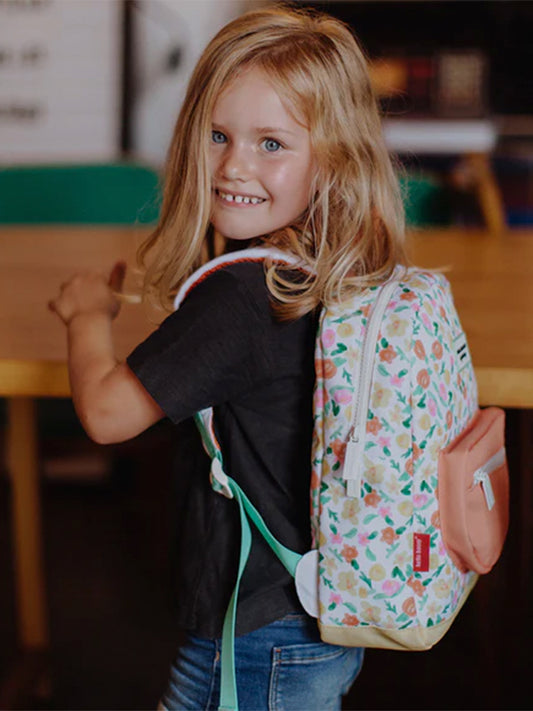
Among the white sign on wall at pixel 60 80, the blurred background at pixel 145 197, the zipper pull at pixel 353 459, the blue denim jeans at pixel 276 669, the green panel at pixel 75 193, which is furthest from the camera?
the white sign on wall at pixel 60 80

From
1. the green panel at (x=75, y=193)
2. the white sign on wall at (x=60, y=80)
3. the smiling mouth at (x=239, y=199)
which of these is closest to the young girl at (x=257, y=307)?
the smiling mouth at (x=239, y=199)

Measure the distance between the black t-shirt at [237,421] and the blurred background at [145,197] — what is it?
50 mm

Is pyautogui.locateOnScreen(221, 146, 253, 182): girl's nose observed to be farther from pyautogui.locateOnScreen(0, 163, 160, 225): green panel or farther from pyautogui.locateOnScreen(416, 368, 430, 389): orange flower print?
pyautogui.locateOnScreen(0, 163, 160, 225): green panel

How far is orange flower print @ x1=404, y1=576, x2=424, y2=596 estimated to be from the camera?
826 millimetres

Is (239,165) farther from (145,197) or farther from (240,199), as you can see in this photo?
(145,197)

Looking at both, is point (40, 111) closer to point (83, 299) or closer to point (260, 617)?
point (83, 299)

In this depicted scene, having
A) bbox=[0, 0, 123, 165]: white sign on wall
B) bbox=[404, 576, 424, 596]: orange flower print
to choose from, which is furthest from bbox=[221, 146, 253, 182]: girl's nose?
bbox=[0, 0, 123, 165]: white sign on wall

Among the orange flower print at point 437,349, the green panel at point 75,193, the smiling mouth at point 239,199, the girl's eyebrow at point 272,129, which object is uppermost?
the girl's eyebrow at point 272,129

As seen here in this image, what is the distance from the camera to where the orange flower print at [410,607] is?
2.71ft

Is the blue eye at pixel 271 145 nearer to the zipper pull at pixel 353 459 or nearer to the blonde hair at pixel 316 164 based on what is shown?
the blonde hair at pixel 316 164

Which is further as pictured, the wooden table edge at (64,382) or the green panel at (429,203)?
the green panel at (429,203)

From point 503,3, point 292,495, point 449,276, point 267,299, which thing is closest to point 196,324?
point 267,299

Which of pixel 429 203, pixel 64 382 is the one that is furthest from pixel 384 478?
pixel 429 203

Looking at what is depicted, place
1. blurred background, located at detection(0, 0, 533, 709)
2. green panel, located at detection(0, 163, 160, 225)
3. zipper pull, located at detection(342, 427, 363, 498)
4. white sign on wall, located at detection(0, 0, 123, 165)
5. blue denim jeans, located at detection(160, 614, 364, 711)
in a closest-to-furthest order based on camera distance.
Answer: zipper pull, located at detection(342, 427, 363, 498)
blue denim jeans, located at detection(160, 614, 364, 711)
blurred background, located at detection(0, 0, 533, 709)
green panel, located at detection(0, 163, 160, 225)
white sign on wall, located at detection(0, 0, 123, 165)
